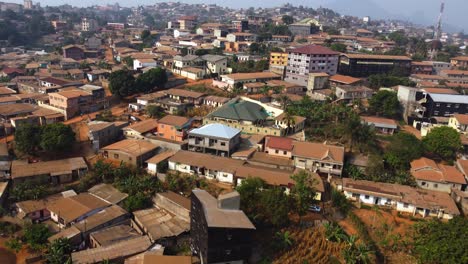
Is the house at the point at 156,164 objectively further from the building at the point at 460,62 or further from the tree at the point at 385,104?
the building at the point at 460,62

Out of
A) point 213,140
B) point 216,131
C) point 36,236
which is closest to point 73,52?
point 216,131

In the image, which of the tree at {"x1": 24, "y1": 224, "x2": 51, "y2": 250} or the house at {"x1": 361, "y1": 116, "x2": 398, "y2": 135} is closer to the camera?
the tree at {"x1": 24, "y1": 224, "x2": 51, "y2": 250}

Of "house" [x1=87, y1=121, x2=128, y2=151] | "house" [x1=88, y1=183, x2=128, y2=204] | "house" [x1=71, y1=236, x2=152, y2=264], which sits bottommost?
"house" [x1=71, y1=236, x2=152, y2=264]

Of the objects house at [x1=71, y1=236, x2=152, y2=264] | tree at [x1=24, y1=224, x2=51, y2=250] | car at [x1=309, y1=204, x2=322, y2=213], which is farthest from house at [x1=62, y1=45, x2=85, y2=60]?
car at [x1=309, y1=204, x2=322, y2=213]

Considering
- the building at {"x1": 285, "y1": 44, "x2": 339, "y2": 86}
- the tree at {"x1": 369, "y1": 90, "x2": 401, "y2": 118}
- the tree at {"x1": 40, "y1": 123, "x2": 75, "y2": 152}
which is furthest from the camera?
the building at {"x1": 285, "y1": 44, "x2": 339, "y2": 86}

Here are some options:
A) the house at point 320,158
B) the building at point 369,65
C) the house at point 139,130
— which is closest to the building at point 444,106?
Answer: the building at point 369,65

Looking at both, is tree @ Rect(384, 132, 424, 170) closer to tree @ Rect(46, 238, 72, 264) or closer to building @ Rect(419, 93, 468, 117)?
building @ Rect(419, 93, 468, 117)

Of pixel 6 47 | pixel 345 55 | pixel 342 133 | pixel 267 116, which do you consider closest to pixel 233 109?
pixel 267 116
